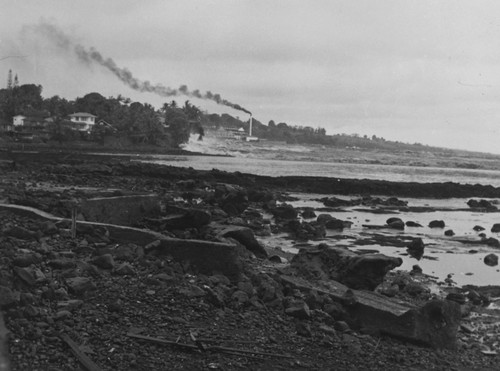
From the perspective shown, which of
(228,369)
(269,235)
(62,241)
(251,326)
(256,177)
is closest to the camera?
(228,369)

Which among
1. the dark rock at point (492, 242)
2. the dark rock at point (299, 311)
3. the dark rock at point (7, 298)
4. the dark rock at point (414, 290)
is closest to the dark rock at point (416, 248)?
the dark rock at point (492, 242)

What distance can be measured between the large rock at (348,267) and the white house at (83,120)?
85858 millimetres

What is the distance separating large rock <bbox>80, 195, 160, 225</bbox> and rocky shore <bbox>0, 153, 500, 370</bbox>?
168 centimetres

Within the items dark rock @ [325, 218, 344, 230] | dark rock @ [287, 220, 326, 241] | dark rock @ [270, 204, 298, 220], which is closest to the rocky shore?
dark rock @ [287, 220, 326, 241]

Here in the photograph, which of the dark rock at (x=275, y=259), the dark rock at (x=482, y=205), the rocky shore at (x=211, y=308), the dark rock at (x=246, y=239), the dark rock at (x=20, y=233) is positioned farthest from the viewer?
the dark rock at (x=482, y=205)

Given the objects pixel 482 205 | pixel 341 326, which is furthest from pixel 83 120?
pixel 341 326

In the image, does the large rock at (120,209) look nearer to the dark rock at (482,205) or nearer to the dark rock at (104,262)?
the dark rock at (104,262)

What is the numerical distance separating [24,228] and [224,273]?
3.38 meters

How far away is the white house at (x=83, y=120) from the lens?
301 ft

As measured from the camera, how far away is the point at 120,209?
42.3 feet

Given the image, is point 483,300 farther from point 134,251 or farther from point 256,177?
point 256,177

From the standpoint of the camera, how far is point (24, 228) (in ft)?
28.8

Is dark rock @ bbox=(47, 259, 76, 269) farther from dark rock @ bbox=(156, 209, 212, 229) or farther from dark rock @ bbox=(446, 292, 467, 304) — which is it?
dark rock @ bbox=(446, 292, 467, 304)

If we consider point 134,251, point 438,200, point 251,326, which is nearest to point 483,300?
point 251,326
